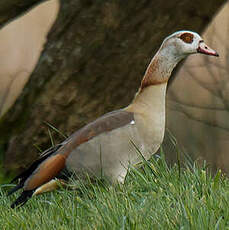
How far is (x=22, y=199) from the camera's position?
5.44 meters

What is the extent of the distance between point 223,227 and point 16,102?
3.69m

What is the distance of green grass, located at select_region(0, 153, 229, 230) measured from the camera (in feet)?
13.4

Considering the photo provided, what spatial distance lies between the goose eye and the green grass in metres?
0.98

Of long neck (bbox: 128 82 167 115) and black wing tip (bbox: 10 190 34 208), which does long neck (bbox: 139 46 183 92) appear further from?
black wing tip (bbox: 10 190 34 208)

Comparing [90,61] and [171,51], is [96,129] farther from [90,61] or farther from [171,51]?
[90,61]

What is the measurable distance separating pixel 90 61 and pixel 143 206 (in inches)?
114

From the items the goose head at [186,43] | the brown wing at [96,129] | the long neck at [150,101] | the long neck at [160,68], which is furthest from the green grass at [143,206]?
the goose head at [186,43]

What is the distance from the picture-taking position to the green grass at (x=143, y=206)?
409cm

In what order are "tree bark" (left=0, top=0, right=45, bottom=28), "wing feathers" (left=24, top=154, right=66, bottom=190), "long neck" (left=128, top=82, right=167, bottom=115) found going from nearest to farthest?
1. "wing feathers" (left=24, top=154, right=66, bottom=190)
2. "long neck" (left=128, top=82, right=167, bottom=115)
3. "tree bark" (left=0, top=0, right=45, bottom=28)

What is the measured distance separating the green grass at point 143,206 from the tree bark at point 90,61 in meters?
1.62

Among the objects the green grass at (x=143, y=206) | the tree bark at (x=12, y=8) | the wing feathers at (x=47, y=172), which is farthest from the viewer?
the tree bark at (x=12, y=8)

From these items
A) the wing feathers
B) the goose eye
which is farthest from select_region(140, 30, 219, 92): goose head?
the wing feathers

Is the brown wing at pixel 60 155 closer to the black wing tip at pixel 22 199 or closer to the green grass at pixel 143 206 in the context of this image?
the black wing tip at pixel 22 199

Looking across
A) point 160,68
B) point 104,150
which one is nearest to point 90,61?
point 160,68
